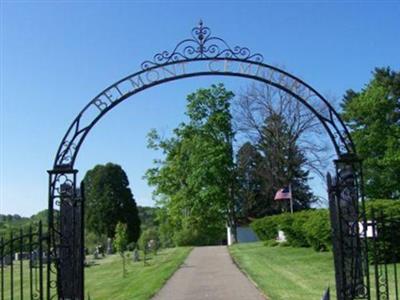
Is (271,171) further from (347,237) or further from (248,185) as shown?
(347,237)

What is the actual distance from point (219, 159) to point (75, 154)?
36.4 metres

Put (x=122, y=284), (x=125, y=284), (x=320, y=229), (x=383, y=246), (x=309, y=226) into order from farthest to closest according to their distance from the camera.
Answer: (x=309, y=226)
(x=320, y=229)
(x=122, y=284)
(x=125, y=284)
(x=383, y=246)

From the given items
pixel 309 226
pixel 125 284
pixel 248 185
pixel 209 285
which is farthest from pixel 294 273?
pixel 248 185

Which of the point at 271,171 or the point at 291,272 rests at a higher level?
the point at 271,171

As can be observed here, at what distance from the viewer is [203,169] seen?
155 ft

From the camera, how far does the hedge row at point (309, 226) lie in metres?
19.1

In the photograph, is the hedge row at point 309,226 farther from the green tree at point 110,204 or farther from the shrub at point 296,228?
the green tree at point 110,204

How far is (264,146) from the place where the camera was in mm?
45469

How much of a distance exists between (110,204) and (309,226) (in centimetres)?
4147

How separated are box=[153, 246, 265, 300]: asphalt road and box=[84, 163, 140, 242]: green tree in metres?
40.5

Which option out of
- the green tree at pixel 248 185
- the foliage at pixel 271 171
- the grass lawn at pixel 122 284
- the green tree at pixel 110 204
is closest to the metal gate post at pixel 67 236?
the grass lawn at pixel 122 284

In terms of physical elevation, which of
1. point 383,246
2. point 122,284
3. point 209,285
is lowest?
point 122,284

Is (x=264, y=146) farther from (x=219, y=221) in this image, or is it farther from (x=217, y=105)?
(x=219, y=221)

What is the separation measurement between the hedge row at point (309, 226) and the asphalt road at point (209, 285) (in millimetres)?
3751
